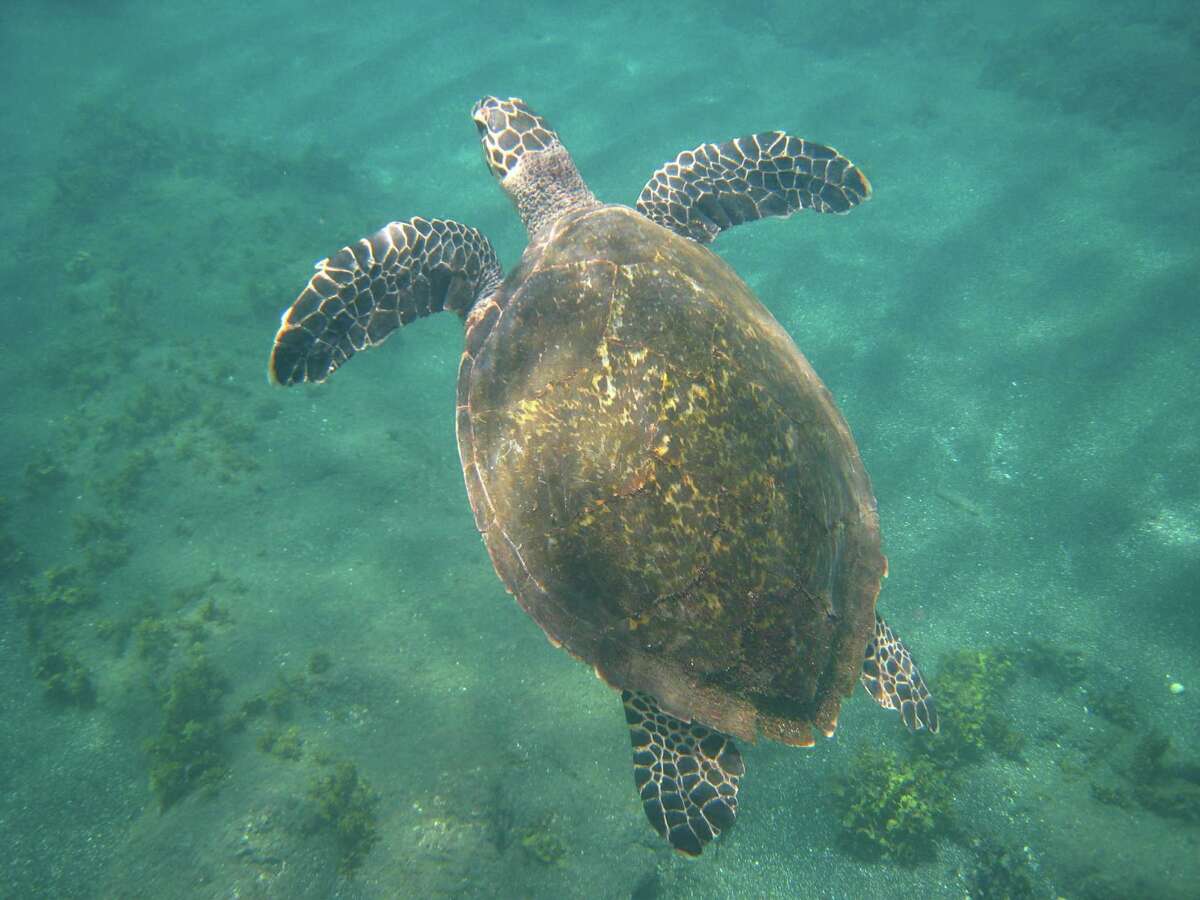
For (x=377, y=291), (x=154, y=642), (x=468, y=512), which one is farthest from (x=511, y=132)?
(x=154, y=642)

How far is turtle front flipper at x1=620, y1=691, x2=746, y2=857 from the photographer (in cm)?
332

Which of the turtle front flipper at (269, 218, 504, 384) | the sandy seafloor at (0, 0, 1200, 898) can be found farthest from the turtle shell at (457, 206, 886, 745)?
the sandy seafloor at (0, 0, 1200, 898)

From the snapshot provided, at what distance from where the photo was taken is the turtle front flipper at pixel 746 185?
18.5 feet

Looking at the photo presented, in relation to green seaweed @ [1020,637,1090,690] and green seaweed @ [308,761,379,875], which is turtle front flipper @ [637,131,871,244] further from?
green seaweed @ [308,761,379,875]

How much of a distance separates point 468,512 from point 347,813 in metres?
4.01

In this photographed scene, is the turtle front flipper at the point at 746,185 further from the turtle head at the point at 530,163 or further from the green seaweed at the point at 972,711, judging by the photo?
the green seaweed at the point at 972,711

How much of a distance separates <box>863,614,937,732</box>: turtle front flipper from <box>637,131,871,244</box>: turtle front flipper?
4.17m

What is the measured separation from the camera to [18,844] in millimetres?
5273

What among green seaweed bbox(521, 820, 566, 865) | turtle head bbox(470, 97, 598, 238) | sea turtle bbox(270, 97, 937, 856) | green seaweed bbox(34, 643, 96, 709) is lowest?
green seaweed bbox(521, 820, 566, 865)

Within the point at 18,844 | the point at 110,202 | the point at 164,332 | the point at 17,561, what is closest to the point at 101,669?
the point at 18,844

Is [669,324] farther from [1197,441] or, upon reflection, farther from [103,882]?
[1197,441]

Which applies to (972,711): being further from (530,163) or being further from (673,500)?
(530,163)

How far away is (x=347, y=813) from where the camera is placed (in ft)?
16.6

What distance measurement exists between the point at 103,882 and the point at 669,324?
22.4 feet
